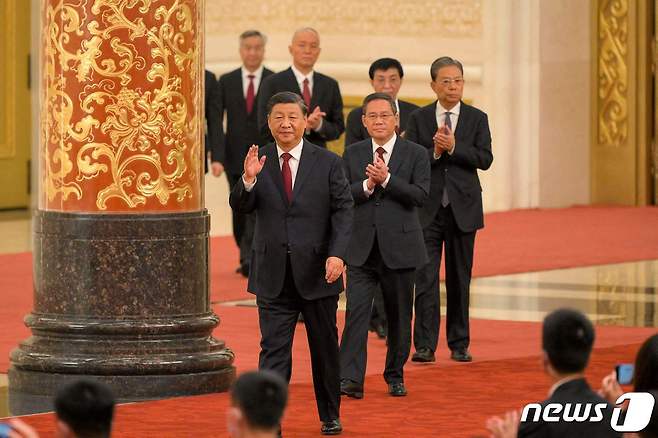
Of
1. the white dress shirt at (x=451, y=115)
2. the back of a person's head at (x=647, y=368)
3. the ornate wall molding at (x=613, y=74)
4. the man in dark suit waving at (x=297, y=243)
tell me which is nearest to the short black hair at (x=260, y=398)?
the back of a person's head at (x=647, y=368)

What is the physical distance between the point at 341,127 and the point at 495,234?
17.4 ft

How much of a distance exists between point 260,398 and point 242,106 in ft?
29.3

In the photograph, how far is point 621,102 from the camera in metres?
18.8

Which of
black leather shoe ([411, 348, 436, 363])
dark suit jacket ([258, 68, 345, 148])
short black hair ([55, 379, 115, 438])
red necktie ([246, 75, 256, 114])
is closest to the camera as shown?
short black hair ([55, 379, 115, 438])

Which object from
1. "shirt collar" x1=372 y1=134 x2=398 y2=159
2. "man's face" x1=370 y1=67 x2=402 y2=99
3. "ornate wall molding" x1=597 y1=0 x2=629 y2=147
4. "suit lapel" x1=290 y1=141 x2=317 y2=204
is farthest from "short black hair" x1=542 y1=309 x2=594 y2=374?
"ornate wall molding" x1=597 y1=0 x2=629 y2=147

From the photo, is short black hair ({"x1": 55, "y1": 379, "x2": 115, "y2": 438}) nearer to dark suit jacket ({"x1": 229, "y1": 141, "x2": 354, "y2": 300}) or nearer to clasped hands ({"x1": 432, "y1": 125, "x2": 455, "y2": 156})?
dark suit jacket ({"x1": 229, "y1": 141, "x2": 354, "y2": 300})

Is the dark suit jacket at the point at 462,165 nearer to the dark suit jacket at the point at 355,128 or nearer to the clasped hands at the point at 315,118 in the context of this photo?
the dark suit jacket at the point at 355,128

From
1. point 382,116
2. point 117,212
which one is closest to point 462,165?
point 382,116

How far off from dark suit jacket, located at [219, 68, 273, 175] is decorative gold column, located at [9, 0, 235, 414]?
14.9ft

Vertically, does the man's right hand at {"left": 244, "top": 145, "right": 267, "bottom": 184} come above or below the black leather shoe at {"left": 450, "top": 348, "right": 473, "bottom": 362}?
above

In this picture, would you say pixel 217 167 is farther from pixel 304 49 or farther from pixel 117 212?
pixel 117 212

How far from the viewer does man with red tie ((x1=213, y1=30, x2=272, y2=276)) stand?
1309 centimetres

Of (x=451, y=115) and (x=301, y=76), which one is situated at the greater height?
(x=301, y=76)

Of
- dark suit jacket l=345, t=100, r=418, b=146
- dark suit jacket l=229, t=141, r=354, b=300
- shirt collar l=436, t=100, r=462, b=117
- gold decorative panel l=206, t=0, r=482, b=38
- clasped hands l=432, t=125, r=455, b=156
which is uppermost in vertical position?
gold decorative panel l=206, t=0, r=482, b=38
